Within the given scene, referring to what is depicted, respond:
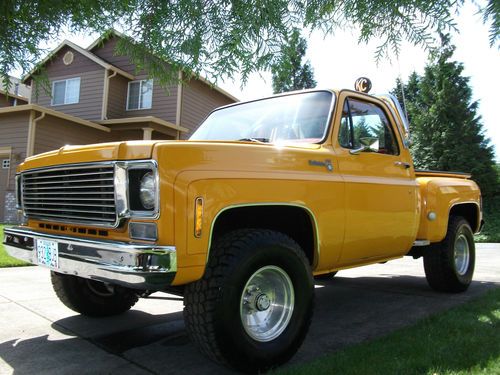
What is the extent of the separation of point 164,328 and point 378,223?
208 centimetres

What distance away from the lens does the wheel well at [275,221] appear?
123 inches

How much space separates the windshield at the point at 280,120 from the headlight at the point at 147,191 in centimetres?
120

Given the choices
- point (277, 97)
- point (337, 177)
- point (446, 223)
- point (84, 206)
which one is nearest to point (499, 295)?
point (446, 223)

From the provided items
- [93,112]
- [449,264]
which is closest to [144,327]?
[449,264]

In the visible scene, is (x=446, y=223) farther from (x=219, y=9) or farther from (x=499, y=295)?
(x=219, y=9)

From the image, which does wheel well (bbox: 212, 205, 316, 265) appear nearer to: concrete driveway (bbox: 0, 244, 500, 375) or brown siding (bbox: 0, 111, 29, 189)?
concrete driveway (bbox: 0, 244, 500, 375)

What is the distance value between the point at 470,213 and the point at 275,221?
3.72 meters

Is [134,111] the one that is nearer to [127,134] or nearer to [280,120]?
[127,134]

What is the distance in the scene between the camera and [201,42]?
2848 mm

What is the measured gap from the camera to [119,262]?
2.47 metres

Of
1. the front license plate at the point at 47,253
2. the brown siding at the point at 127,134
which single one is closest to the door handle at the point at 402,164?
the front license plate at the point at 47,253

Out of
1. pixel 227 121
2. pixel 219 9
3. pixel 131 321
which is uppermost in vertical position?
pixel 219 9

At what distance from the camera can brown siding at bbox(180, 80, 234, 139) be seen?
17.7 m

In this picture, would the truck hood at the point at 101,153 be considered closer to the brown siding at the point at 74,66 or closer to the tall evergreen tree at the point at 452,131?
the brown siding at the point at 74,66
